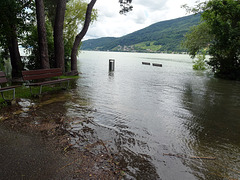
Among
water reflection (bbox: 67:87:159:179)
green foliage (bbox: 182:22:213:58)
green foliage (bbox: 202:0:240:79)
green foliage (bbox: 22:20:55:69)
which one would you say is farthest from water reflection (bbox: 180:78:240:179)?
green foliage (bbox: 182:22:213:58)

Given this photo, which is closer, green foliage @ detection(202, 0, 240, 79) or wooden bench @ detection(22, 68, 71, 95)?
wooden bench @ detection(22, 68, 71, 95)

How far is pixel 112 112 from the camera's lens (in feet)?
19.6

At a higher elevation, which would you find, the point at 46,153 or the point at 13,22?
the point at 13,22

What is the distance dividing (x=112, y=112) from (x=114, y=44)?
197 meters

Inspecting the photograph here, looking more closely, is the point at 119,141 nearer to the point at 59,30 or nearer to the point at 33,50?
the point at 59,30

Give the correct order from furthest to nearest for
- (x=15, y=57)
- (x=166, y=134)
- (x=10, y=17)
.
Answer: (x=15, y=57)
(x=10, y=17)
(x=166, y=134)

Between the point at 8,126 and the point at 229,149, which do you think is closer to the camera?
the point at 229,149

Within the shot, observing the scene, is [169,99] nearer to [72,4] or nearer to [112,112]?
[112,112]

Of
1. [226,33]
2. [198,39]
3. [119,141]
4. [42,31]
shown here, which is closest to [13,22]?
[42,31]

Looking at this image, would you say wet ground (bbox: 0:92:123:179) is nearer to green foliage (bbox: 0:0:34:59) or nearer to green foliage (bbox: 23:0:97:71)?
green foliage (bbox: 0:0:34:59)

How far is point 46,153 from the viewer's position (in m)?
3.32

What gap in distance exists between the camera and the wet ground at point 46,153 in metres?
2.81

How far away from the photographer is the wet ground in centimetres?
281

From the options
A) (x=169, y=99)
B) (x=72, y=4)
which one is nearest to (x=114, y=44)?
(x=72, y=4)
